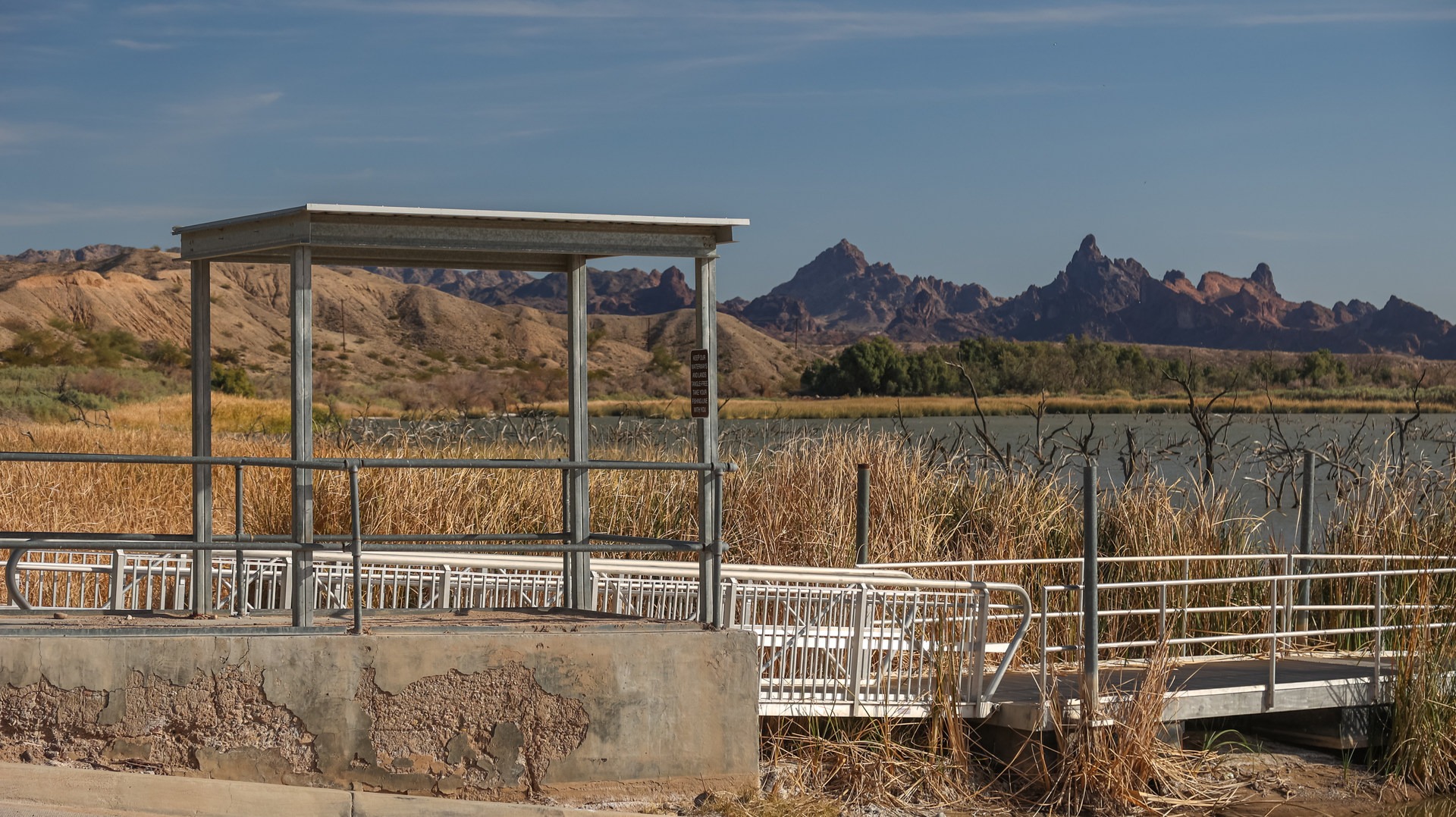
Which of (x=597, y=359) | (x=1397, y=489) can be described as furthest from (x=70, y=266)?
(x=1397, y=489)

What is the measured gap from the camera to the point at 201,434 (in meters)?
7.79

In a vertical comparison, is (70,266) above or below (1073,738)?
above

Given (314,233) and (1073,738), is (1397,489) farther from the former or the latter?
(314,233)

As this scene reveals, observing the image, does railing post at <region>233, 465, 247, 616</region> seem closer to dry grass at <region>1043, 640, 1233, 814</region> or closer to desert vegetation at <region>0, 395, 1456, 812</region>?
dry grass at <region>1043, 640, 1233, 814</region>

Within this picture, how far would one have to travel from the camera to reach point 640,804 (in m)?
7.18

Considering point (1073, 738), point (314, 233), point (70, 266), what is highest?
point (70, 266)

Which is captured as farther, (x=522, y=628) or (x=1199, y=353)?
(x=1199, y=353)

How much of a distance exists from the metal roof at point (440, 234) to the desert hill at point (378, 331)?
68662 mm

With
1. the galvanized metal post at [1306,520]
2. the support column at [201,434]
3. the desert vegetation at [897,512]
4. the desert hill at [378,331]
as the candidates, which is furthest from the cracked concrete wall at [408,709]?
the desert hill at [378,331]

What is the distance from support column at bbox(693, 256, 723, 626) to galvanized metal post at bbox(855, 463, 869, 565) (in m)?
4.62

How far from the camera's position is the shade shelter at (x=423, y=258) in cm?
697

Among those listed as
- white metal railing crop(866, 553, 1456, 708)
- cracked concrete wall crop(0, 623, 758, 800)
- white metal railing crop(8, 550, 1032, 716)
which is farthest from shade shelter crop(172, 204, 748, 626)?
white metal railing crop(866, 553, 1456, 708)

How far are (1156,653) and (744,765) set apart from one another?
3.01 metres

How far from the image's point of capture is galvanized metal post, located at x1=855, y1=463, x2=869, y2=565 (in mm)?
12180
